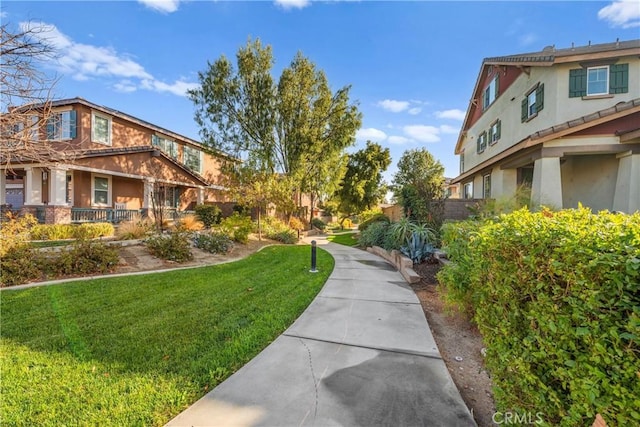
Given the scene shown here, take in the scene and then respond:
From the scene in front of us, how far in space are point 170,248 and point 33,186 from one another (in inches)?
404

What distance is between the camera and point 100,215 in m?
14.5

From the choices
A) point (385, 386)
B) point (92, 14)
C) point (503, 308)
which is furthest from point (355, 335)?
point (92, 14)

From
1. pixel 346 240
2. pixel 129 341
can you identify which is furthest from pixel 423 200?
pixel 129 341

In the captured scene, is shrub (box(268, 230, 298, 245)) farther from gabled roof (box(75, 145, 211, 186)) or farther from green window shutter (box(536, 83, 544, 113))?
green window shutter (box(536, 83, 544, 113))

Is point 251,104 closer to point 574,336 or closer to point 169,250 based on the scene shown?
point 169,250

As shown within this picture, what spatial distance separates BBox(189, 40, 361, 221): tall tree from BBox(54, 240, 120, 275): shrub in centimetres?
1059

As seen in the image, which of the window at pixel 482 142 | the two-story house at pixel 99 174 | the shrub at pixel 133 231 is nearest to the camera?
the shrub at pixel 133 231

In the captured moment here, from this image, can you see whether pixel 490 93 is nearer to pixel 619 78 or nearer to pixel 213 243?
pixel 619 78

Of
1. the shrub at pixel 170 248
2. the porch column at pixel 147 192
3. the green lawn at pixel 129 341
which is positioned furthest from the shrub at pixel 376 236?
the porch column at pixel 147 192

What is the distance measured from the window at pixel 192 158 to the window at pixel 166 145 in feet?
3.19

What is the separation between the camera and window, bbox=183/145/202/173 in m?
22.1

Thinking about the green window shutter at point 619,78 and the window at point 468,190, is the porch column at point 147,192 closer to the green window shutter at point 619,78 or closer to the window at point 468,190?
the window at point 468,190

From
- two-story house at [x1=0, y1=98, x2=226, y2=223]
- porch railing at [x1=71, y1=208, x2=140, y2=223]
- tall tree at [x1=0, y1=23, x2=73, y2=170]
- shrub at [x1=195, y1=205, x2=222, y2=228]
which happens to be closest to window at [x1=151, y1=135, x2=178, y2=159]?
two-story house at [x1=0, y1=98, x2=226, y2=223]

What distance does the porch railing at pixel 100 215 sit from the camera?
13.4 meters
